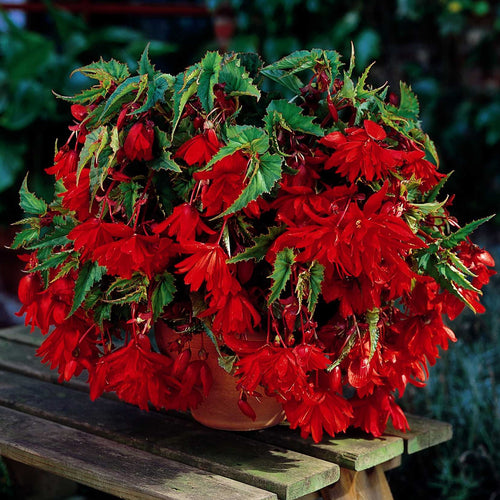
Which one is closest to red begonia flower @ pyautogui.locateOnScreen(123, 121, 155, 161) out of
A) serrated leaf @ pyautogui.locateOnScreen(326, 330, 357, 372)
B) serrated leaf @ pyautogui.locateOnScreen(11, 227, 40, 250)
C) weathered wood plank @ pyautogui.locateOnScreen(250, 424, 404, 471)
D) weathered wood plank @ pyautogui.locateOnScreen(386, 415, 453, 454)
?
serrated leaf @ pyautogui.locateOnScreen(11, 227, 40, 250)

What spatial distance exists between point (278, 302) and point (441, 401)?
1016 mm

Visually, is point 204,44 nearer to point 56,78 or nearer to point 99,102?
point 56,78

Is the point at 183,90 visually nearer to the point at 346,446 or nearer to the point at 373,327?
the point at 373,327

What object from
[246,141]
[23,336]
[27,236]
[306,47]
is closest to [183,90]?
[246,141]

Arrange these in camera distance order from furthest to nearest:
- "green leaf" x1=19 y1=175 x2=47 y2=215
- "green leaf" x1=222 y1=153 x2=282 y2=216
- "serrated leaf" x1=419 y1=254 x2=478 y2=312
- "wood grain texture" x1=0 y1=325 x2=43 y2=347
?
"wood grain texture" x1=0 y1=325 x2=43 y2=347, "green leaf" x1=19 y1=175 x2=47 y2=215, "serrated leaf" x1=419 y1=254 x2=478 y2=312, "green leaf" x1=222 y1=153 x2=282 y2=216

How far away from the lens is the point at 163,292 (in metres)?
1.10

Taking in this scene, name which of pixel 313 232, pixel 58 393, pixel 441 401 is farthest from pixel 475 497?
pixel 313 232

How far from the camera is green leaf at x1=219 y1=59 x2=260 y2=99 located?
1.06 metres

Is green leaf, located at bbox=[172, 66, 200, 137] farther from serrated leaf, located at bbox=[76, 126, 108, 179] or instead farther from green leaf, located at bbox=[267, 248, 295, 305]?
green leaf, located at bbox=[267, 248, 295, 305]

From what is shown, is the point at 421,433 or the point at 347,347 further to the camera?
the point at 421,433

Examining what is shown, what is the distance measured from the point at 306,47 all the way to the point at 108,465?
7.64 feet

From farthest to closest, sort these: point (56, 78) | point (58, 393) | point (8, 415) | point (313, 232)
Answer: point (56, 78), point (58, 393), point (8, 415), point (313, 232)

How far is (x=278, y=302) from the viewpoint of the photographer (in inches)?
43.0

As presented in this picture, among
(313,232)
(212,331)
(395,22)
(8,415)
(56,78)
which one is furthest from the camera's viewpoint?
(395,22)
